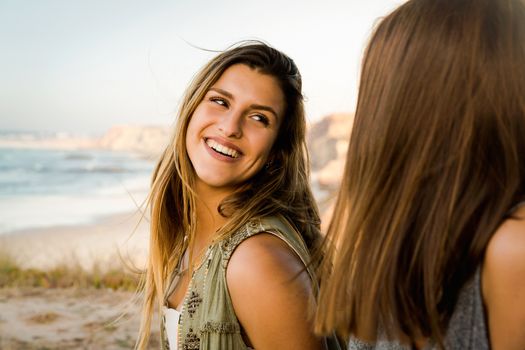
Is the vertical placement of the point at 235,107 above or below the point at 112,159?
above

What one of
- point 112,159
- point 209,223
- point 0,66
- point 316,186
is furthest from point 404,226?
point 0,66

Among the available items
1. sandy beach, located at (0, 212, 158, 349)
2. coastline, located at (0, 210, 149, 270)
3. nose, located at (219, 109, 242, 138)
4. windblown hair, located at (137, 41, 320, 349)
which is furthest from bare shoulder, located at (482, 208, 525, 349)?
coastline, located at (0, 210, 149, 270)

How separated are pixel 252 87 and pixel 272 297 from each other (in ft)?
2.58

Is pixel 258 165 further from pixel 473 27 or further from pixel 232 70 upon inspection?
pixel 473 27

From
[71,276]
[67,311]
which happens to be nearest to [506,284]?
[67,311]

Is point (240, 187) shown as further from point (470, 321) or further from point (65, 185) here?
point (65, 185)

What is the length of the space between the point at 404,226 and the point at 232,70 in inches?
47.3

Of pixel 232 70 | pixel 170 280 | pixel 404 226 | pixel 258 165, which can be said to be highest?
pixel 232 70

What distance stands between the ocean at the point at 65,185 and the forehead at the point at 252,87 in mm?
7250

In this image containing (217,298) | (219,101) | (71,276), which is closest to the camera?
(217,298)

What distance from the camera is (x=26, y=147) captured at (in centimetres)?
1402

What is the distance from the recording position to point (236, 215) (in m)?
2.14

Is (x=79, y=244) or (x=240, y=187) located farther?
(x=79, y=244)

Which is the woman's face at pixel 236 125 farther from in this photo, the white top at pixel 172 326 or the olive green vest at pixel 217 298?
the white top at pixel 172 326
